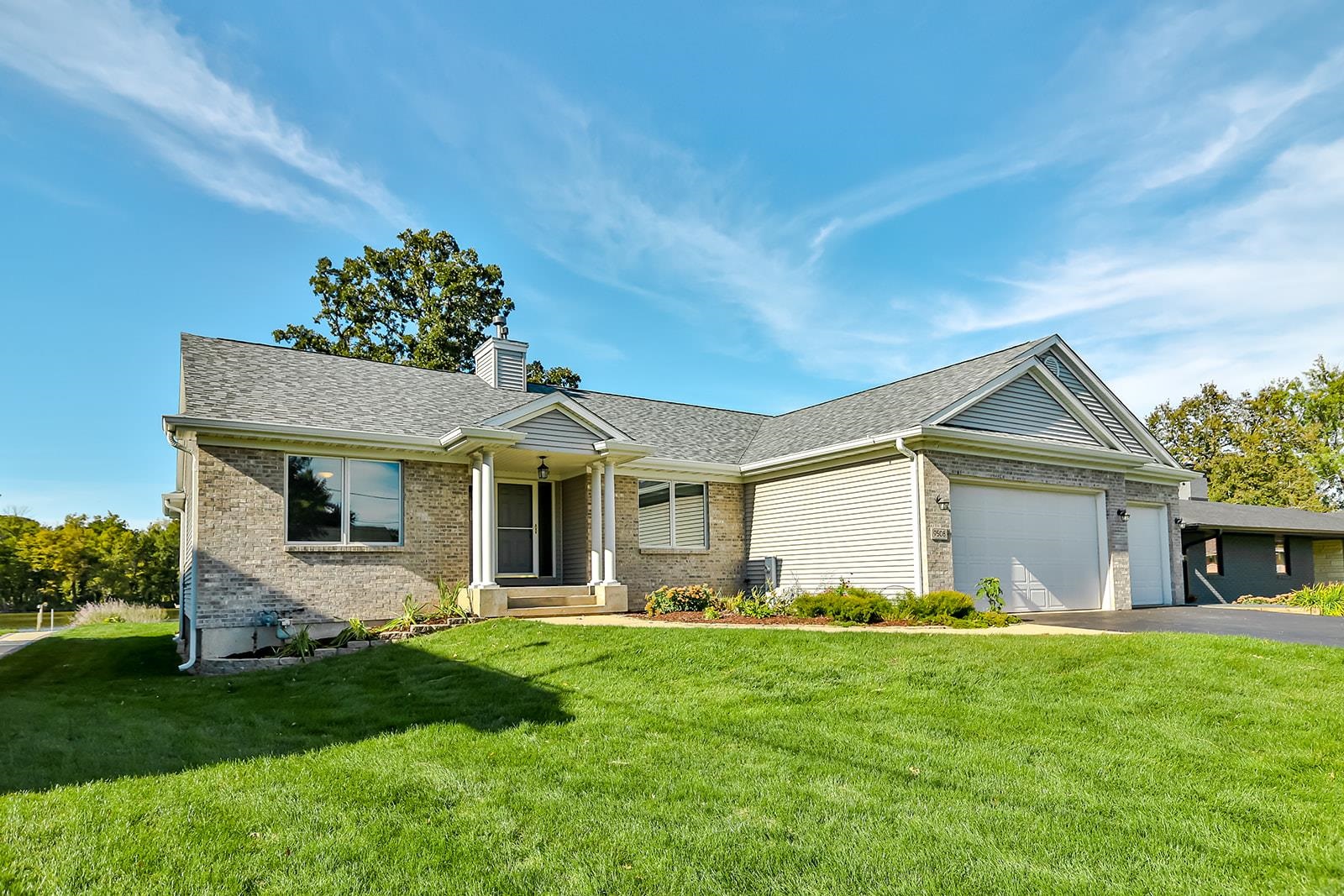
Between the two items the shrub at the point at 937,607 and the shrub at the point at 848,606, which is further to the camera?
the shrub at the point at 848,606

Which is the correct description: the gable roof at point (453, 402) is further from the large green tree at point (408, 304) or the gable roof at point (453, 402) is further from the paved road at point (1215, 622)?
the large green tree at point (408, 304)

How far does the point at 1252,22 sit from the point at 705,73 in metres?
8.46

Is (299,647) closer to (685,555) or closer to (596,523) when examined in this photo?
(596,523)

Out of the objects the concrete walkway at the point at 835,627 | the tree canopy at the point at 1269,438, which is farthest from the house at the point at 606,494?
the tree canopy at the point at 1269,438

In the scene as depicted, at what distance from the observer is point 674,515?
17.9 metres

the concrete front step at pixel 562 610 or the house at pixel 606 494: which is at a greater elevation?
the house at pixel 606 494

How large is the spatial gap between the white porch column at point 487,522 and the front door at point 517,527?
2.28 meters

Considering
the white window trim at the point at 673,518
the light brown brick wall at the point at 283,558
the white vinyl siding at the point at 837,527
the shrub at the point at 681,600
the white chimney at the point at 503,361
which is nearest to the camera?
the light brown brick wall at the point at 283,558

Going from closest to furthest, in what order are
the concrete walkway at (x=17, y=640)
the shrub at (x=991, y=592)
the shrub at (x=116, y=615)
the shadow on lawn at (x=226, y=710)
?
the shadow on lawn at (x=226, y=710) < the shrub at (x=991, y=592) < the concrete walkway at (x=17, y=640) < the shrub at (x=116, y=615)

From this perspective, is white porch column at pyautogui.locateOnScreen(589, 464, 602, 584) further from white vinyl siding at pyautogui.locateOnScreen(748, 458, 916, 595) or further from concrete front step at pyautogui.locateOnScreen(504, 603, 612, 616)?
white vinyl siding at pyautogui.locateOnScreen(748, 458, 916, 595)

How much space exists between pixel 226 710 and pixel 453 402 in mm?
9036

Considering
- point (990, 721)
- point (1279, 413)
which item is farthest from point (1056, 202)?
point (1279, 413)

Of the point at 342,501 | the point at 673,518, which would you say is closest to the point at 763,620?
the point at 673,518

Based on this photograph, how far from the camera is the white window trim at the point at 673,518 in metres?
17.3
